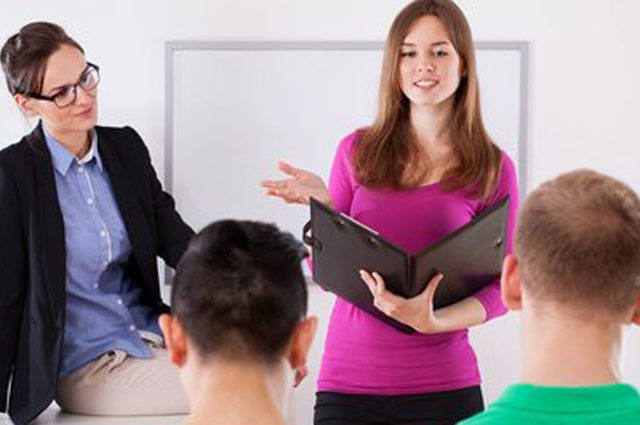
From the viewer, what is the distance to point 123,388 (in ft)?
9.34

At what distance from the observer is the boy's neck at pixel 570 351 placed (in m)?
1.45

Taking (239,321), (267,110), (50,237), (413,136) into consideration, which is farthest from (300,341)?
(267,110)

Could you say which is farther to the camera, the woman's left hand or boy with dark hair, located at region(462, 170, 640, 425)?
the woman's left hand

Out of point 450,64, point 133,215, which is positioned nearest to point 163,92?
point 133,215

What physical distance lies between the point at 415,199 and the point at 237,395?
1.17 m

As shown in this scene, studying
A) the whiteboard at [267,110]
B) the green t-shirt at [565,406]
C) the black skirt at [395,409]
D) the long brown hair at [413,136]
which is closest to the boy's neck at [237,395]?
the green t-shirt at [565,406]

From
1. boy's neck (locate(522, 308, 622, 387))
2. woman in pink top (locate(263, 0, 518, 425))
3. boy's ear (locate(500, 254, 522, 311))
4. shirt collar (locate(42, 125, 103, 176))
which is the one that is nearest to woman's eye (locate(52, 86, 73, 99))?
shirt collar (locate(42, 125, 103, 176))

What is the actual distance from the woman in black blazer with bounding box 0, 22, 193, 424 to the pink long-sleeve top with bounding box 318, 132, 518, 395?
23.2 inches

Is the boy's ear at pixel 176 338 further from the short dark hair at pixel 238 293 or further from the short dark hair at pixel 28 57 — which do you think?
the short dark hair at pixel 28 57

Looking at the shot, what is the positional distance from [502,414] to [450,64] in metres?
1.30

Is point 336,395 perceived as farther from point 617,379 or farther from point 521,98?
point 521,98

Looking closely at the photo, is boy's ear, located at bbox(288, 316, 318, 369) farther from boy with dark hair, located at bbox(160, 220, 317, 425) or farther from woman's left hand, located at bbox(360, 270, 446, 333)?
woman's left hand, located at bbox(360, 270, 446, 333)

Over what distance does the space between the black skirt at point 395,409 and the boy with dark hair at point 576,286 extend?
0.92 meters

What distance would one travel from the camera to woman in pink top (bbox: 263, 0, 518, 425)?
7.98ft
